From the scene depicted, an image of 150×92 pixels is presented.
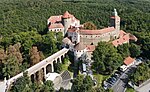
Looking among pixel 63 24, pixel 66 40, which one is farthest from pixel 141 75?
pixel 63 24

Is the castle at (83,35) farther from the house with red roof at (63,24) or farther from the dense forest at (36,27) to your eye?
the dense forest at (36,27)

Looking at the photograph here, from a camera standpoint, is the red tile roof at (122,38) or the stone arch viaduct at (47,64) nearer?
the stone arch viaduct at (47,64)

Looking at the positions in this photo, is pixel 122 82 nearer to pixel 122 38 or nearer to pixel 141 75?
pixel 141 75

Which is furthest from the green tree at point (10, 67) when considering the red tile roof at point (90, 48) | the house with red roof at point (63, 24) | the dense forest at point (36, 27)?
the house with red roof at point (63, 24)

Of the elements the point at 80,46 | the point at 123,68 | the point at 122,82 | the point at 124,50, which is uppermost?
the point at 80,46

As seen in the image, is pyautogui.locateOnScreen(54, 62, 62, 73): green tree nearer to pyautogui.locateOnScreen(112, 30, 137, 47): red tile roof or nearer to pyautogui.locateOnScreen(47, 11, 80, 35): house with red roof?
pyautogui.locateOnScreen(47, 11, 80, 35): house with red roof

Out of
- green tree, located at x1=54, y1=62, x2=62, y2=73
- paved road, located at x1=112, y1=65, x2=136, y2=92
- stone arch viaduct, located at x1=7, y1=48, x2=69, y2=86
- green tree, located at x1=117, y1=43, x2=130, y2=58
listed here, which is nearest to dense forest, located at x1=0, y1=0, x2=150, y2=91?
green tree, located at x1=117, y1=43, x2=130, y2=58
